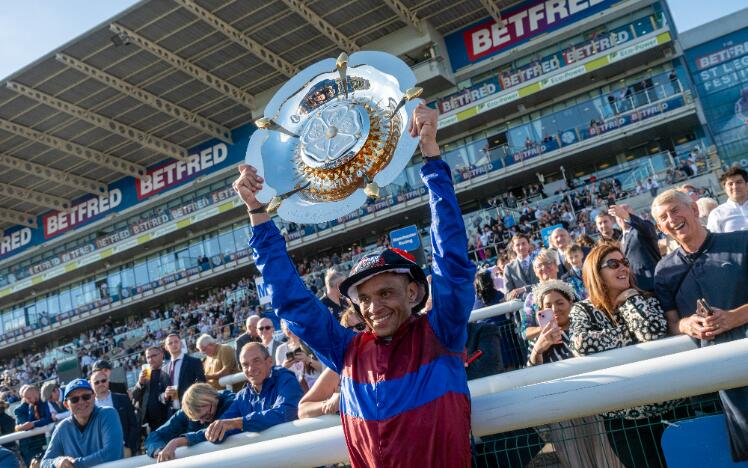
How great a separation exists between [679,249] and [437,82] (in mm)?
23309

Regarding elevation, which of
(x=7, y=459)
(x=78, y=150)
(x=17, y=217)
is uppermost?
(x=78, y=150)

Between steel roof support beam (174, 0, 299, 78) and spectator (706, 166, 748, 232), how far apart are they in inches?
820

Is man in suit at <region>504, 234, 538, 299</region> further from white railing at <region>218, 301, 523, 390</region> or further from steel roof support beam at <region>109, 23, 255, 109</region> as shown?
steel roof support beam at <region>109, 23, 255, 109</region>

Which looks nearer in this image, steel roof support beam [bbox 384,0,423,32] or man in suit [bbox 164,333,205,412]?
man in suit [bbox 164,333,205,412]

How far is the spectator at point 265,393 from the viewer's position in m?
2.97

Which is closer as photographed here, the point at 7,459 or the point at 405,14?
the point at 7,459

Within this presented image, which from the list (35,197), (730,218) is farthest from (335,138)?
(35,197)

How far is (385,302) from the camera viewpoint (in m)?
1.76

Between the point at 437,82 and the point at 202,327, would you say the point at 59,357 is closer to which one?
the point at 202,327

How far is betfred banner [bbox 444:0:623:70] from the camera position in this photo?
23.5 m

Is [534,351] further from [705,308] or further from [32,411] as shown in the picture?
[32,411]

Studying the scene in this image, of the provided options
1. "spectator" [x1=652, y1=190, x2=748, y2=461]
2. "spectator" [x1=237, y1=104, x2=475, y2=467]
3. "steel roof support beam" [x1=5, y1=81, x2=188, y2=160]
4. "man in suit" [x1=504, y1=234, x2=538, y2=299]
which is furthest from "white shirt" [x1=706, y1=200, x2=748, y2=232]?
"steel roof support beam" [x1=5, y1=81, x2=188, y2=160]

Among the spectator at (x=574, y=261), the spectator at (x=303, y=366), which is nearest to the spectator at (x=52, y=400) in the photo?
the spectator at (x=303, y=366)

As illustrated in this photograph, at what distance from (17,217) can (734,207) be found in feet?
126
